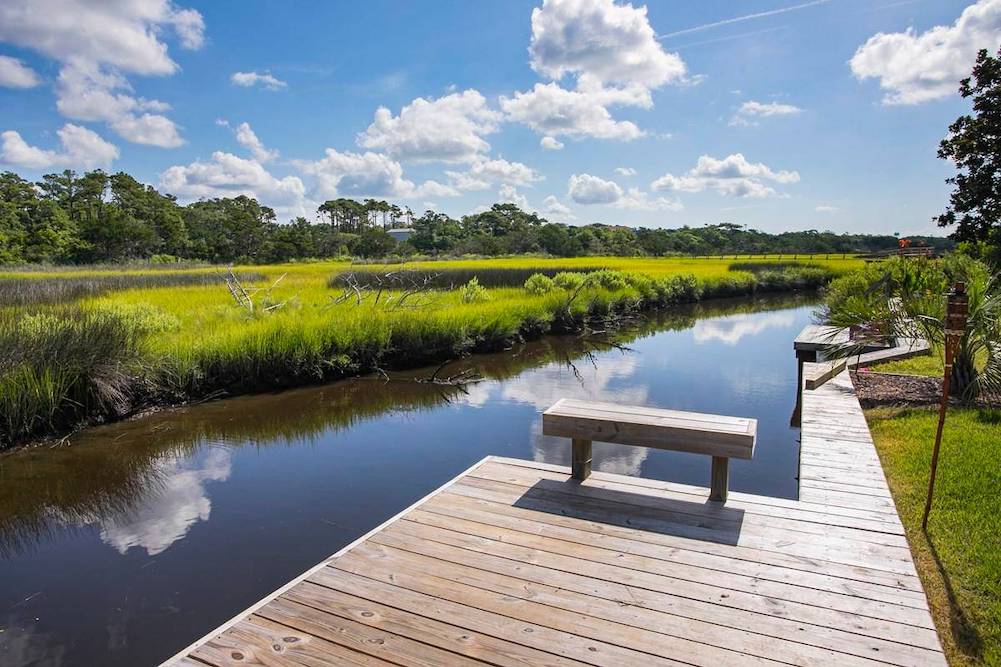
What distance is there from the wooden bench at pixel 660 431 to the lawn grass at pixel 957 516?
1.29m

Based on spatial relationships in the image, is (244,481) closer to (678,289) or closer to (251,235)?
(678,289)

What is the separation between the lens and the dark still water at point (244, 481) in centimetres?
442

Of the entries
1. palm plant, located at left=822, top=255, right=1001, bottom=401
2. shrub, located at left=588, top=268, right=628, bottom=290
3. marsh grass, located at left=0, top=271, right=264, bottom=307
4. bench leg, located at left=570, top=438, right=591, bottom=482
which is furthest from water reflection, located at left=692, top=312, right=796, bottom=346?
marsh grass, located at left=0, top=271, right=264, bottom=307

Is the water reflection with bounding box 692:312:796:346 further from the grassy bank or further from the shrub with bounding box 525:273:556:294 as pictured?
the shrub with bounding box 525:273:556:294

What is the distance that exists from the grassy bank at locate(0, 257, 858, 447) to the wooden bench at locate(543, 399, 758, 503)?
24.2ft

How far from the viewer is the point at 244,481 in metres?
6.92

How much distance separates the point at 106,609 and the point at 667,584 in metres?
3.99

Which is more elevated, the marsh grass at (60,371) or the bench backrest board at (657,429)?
the bench backrest board at (657,429)

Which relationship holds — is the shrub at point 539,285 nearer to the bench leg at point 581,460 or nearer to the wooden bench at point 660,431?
the bench leg at point 581,460

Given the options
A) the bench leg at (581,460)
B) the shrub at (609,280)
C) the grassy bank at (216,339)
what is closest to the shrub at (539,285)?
the grassy bank at (216,339)

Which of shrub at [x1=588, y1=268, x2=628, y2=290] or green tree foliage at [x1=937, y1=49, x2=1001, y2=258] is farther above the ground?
green tree foliage at [x1=937, y1=49, x2=1001, y2=258]

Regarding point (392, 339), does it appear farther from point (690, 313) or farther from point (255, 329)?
point (690, 313)

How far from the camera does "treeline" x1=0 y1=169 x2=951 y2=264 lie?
43469mm

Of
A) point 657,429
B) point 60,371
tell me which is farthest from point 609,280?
point 657,429
